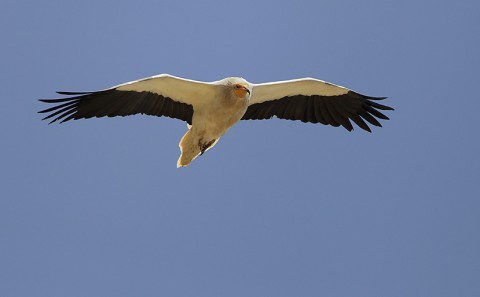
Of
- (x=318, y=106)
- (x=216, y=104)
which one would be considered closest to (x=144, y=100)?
(x=216, y=104)

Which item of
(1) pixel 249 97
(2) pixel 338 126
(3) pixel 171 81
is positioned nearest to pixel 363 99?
(2) pixel 338 126

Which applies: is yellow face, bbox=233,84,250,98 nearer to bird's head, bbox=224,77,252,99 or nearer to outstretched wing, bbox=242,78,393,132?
bird's head, bbox=224,77,252,99

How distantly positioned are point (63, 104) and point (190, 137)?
7.32ft

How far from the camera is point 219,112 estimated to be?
1432 cm

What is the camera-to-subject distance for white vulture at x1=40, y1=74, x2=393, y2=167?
46.9 ft

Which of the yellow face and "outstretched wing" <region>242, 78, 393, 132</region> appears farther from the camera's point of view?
"outstretched wing" <region>242, 78, 393, 132</region>

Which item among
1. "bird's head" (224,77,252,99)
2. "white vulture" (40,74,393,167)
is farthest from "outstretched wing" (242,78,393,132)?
"bird's head" (224,77,252,99)

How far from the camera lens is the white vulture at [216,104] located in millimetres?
14281

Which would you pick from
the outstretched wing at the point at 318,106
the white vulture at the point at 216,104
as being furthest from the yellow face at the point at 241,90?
the outstretched wing at the point at 318,106

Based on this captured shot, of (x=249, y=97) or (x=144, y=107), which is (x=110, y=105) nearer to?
(x=144, y=107)

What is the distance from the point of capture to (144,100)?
48.6 ft

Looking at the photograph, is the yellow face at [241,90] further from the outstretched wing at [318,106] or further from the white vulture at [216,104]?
the outstretched wing at [318,106]

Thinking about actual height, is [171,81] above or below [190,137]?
above

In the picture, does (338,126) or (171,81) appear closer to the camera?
(171,81)
